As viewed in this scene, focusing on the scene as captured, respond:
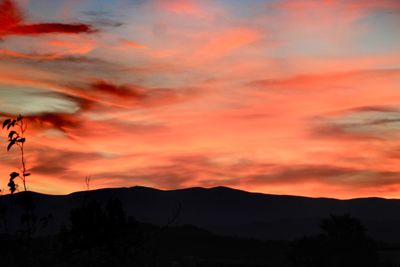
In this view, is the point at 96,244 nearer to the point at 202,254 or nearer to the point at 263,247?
the point at 202,254

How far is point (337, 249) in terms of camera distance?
55.7 meters

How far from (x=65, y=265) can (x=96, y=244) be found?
109 inches

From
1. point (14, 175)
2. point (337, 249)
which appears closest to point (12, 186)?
point (14, 175)

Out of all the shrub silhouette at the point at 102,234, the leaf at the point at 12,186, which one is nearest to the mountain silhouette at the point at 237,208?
the shrub silhouette at the point at 102,234

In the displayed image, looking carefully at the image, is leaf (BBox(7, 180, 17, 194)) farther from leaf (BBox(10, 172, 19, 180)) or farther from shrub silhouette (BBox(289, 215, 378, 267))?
shrub silhouette (BBox(289, 215, 378, 267))

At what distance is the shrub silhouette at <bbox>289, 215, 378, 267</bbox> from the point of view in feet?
177

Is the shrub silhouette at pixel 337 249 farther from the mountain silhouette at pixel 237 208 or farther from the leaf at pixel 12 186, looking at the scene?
the mountain silhouette at pixel 237 208

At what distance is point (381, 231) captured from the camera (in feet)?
433

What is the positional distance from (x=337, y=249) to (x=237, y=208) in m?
125

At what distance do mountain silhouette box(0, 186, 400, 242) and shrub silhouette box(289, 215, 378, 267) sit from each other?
89.9m

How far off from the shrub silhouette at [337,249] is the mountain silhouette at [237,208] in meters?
89.9

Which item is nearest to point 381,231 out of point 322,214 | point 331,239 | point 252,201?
point 322,214

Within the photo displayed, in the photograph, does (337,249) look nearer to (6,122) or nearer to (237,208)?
(6,122)

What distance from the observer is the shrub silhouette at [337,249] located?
177 ft
